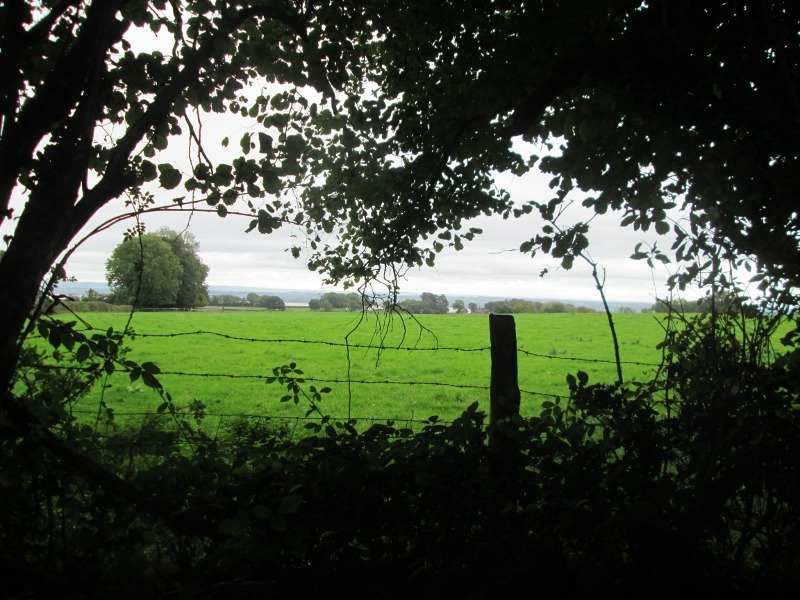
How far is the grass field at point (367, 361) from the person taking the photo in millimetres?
9445

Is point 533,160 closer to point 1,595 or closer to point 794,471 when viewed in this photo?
point 794,471

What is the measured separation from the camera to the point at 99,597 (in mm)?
1970

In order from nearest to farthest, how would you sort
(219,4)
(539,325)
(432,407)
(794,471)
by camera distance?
(794,471), (219,4), (432,407), (539,325)

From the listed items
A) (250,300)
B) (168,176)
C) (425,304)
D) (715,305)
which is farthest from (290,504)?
(250,300)

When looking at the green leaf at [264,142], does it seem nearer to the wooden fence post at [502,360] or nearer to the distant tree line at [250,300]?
the wooden fence post at [502,360]

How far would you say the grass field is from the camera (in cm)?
945

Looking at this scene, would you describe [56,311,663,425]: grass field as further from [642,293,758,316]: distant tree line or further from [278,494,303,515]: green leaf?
[278,494,303,515]: green leaf

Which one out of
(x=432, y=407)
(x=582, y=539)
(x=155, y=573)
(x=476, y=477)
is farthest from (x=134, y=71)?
(x=432, y=407)

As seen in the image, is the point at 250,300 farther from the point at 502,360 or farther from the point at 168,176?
the point at 168,176

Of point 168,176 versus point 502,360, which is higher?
point 168,176

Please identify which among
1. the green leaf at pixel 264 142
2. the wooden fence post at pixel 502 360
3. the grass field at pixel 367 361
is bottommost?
the grass field at pixel 367 361

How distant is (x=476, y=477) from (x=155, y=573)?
4.91 feet

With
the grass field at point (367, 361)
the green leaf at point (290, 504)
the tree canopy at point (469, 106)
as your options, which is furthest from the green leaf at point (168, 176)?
the grass field at point (367, 361)

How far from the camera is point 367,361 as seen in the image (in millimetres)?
13930
